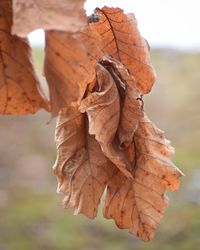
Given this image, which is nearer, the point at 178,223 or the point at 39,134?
the point at 178,223

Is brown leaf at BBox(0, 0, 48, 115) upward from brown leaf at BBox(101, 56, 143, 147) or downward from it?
upward

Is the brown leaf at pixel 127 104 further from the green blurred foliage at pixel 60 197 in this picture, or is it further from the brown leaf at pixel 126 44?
the green blurred foliage at pixel 60 197

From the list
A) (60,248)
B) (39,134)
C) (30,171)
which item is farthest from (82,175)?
(39,134)

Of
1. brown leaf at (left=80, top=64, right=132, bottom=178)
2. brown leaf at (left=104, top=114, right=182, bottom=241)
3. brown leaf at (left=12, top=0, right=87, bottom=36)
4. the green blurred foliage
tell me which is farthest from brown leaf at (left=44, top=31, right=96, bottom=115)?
the green blurred foliage

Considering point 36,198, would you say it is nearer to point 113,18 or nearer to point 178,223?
point 178,223

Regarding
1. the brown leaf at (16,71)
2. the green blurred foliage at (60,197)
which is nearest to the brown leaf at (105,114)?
the brown leaf at (16,71)

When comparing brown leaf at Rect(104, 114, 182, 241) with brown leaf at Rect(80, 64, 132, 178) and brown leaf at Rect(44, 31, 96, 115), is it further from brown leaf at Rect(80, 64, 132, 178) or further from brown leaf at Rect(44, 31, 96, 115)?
brown leaf at Rect(44, 31, 96, 115)
